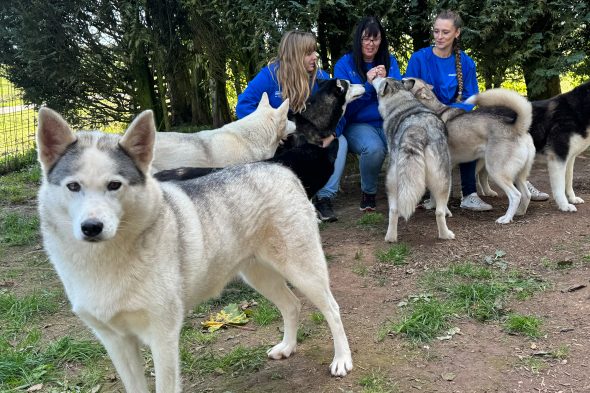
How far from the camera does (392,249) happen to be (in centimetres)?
491

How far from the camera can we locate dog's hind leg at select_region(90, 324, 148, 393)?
2.53 m

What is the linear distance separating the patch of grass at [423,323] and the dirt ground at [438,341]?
0.06 meters

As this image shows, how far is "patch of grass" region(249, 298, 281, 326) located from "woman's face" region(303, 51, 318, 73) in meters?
2.95

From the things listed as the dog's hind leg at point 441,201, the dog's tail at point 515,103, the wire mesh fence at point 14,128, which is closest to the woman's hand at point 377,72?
the dog's tail at point 515,103

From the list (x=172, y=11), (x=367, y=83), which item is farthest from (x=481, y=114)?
(x=172, y=11)

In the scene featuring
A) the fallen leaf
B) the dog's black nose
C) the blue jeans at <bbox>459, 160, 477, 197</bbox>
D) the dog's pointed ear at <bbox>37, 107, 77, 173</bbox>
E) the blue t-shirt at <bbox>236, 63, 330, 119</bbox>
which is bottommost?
the fallen leaf

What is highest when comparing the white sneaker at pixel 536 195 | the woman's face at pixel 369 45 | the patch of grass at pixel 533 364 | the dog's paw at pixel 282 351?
the woman's face at pixel 369 45

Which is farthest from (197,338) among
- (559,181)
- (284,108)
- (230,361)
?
(559,181)

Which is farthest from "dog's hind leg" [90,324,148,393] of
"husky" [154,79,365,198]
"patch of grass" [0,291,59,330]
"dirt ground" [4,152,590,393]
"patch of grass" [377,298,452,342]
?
"husky" [154,79,365,198]

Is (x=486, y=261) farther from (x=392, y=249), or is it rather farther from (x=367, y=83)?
(x=367, y=83)

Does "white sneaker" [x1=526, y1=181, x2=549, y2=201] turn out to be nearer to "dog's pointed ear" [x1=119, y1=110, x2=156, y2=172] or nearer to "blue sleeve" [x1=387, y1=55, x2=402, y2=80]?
"blue sleeve" [x1=387, y1=55, x2=402, y2=80]

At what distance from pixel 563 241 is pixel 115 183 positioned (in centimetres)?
Result: 414

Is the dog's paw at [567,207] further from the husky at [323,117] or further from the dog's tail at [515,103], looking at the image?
the husky at [323,117]

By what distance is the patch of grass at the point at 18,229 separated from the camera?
19.6ft
